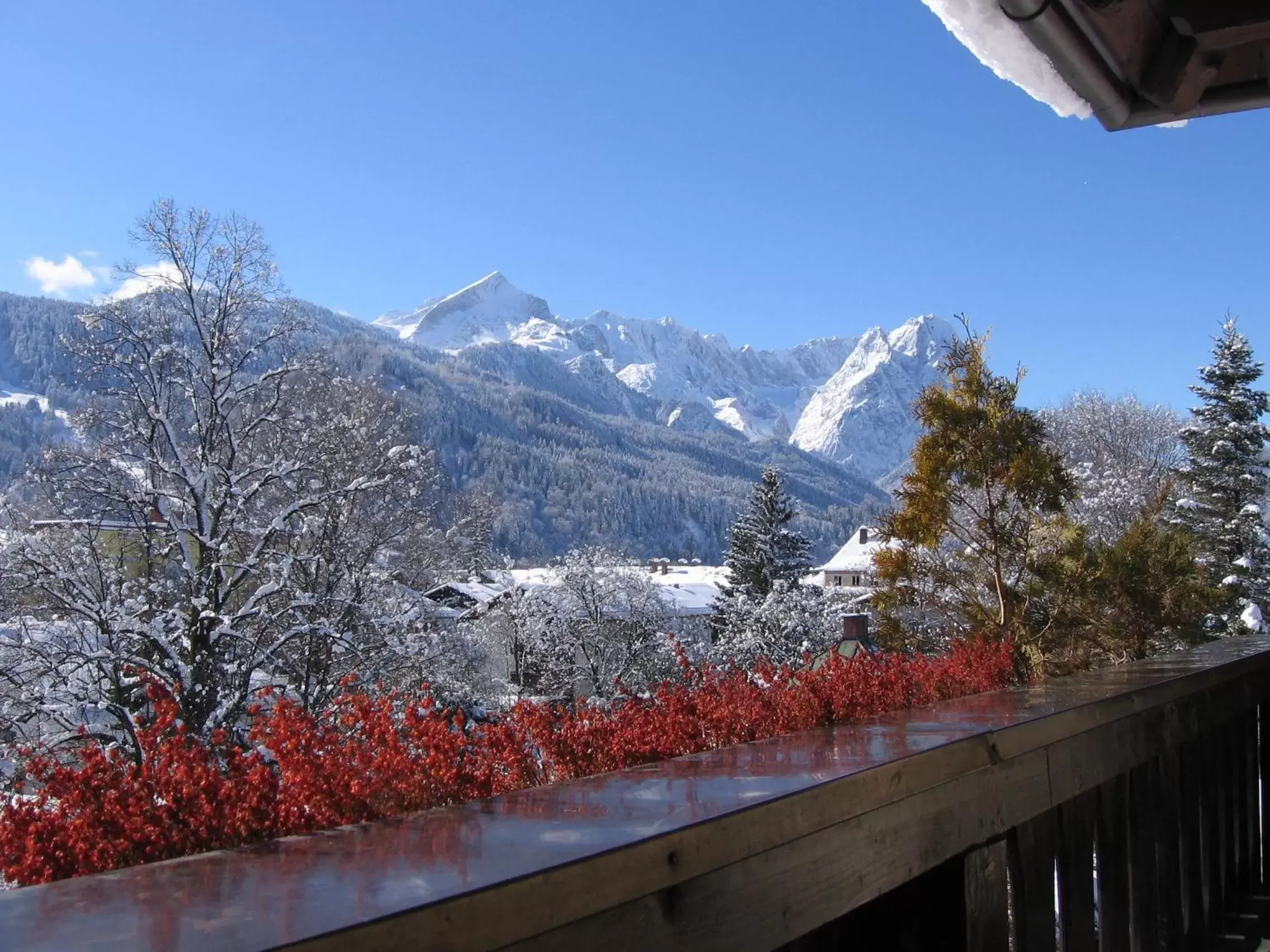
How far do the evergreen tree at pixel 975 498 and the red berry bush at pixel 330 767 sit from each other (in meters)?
9.74

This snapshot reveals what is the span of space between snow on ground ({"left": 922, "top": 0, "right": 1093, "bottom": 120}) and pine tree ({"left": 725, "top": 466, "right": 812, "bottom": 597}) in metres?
34.5

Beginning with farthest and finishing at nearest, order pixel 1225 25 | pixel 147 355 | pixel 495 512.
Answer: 1. pixel 495 512
2. pixel 147 355
3. pixel 1225 25

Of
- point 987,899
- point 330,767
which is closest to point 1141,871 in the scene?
point 987,899

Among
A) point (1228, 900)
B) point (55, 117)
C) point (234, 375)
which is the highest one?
point (55, 117)

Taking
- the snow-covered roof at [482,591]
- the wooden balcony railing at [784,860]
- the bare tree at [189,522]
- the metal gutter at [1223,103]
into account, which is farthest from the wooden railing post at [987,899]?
the snow-covered roof at [482,591]

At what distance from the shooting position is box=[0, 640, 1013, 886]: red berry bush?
116 inches

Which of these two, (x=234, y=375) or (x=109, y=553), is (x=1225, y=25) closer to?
(x=234, y=375)

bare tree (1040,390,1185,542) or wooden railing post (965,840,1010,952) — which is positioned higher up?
bare tree (1040,390,1185,542)

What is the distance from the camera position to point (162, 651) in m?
11.9

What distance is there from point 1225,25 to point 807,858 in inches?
81.8

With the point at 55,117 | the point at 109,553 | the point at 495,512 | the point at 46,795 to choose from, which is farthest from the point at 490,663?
the point at 46,795

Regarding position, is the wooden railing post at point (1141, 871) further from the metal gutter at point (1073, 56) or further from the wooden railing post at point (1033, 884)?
the metal gutter at point (1073, 56)

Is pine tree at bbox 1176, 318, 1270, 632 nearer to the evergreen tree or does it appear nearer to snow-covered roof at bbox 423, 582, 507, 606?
the evergreen tree

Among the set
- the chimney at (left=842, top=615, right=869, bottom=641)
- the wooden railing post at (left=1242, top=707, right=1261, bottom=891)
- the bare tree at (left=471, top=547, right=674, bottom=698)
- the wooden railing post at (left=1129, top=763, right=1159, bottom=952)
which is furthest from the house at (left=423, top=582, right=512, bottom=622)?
the wooden railing post at (left=1129, top=763, right=1159, bottom=952)
